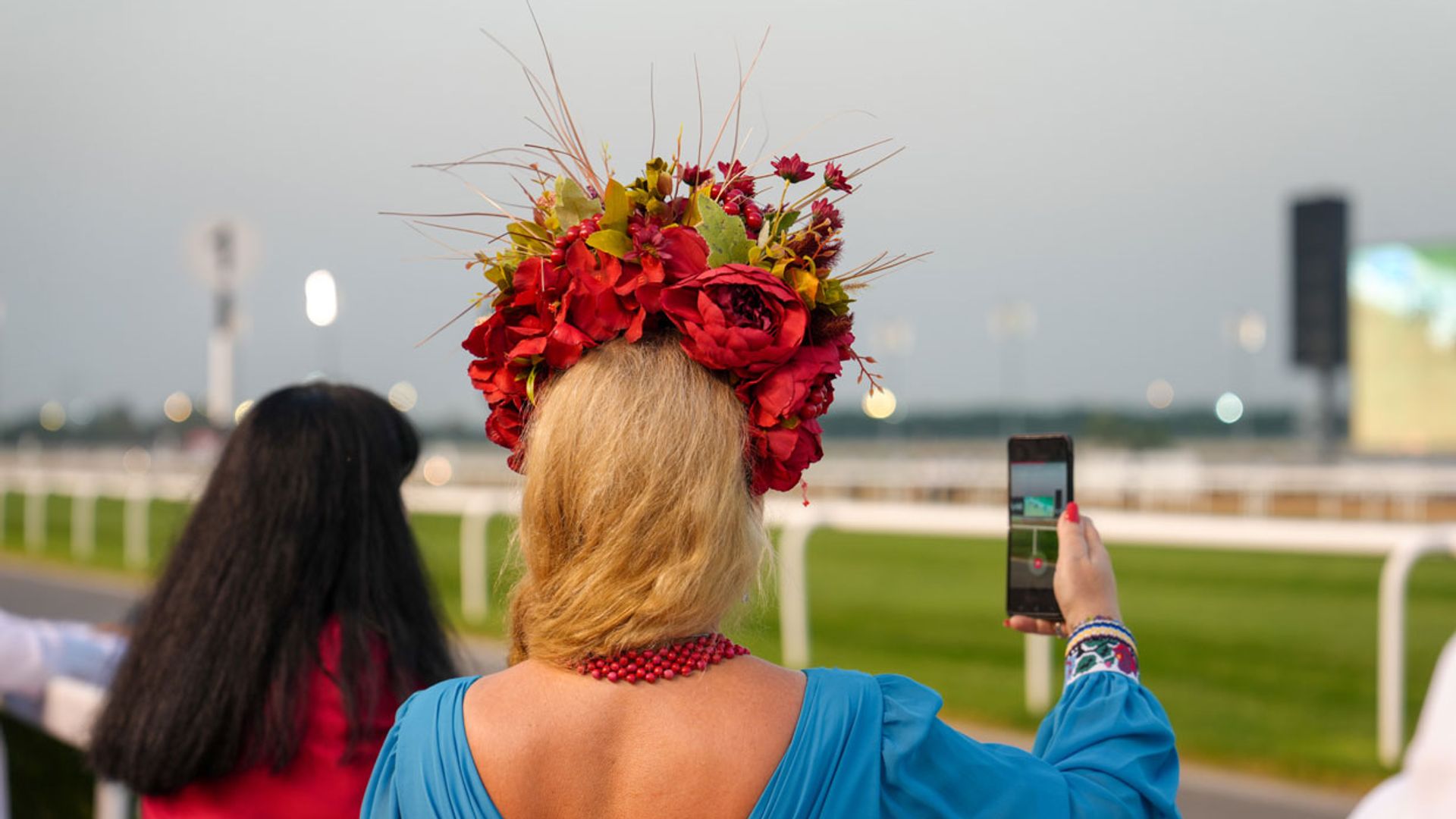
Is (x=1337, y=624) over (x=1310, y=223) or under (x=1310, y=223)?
under

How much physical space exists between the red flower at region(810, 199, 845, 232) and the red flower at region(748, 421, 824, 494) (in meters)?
0.27

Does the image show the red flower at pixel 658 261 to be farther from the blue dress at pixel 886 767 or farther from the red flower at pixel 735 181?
the blue dress at pixel 886 767

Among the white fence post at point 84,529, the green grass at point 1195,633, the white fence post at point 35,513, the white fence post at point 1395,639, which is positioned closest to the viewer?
the white fence post at point 1395,639

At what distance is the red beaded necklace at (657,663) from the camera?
1.51 meters

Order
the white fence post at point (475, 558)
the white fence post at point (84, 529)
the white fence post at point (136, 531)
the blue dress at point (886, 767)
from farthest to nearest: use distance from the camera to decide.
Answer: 1. the white fence post at point (84, 529)
2. the white fence post at point (136, 531)
3. the white fence post at point (475, 558)
4. the blue dress at point (886, 767)

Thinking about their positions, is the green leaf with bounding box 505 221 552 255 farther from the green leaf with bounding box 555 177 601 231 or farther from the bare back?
the bare back

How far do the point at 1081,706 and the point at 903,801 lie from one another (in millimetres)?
290

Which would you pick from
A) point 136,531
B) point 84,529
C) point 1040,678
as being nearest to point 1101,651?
point 1040,678

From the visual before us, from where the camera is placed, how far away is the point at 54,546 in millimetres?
16844

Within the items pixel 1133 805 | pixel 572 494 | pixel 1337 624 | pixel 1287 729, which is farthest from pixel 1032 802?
pixel 1337 624

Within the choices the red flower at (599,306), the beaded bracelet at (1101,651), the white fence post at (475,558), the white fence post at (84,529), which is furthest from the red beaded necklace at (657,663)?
the white fence post at (84,529)

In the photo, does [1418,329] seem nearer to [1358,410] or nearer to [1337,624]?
[1358,410]

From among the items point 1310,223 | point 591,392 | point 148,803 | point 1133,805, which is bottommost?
point 148,803

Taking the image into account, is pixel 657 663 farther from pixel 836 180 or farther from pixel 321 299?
pixel 321 299
